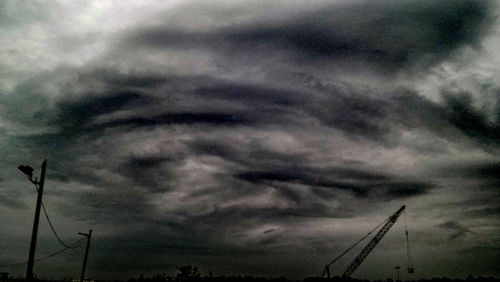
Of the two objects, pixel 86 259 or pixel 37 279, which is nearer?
pixel 86 259

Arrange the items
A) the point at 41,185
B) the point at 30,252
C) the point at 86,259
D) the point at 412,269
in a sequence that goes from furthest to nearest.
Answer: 1. the point at 412,269
2. the point at 86,259
3. the point at 41,185
4. the point at 30,252

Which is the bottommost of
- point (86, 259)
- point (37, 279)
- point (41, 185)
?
point (37, 279)

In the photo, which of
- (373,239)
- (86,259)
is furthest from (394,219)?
(86,259)

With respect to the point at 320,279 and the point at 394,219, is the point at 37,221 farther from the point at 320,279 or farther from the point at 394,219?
the point at 394,219

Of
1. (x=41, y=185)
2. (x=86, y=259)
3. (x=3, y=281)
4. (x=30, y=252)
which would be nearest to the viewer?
(x=30, y=252)

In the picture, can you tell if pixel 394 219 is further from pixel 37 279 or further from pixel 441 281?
pixel 37 279

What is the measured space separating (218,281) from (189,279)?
638 cm

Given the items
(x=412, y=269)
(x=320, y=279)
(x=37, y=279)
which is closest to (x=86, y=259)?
(x=37, y=279)

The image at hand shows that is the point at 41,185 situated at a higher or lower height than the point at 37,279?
higher

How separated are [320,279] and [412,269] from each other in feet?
64.9

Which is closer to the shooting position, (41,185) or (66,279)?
(41,185)

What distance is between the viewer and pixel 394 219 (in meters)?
95.9

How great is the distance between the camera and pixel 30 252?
79.5ft

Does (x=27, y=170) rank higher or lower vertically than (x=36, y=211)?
higher
